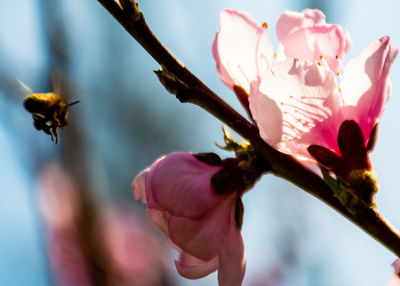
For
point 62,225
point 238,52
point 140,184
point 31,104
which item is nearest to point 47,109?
point 31,104

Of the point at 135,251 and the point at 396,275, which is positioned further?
the point at 135,251

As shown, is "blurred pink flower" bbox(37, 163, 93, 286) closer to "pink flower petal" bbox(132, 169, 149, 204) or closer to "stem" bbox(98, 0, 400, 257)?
"pink flower petal" bbox(132, 169, 149, 204)

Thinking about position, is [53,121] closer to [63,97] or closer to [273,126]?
[63,97]

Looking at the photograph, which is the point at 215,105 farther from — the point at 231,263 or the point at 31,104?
the point at 31,104

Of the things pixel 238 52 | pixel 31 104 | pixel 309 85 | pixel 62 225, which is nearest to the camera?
pixel 309 85

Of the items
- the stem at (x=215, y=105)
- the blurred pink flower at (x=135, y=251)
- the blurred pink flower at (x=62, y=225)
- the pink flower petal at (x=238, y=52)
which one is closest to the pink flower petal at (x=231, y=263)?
the stem at (x=215, y=105)

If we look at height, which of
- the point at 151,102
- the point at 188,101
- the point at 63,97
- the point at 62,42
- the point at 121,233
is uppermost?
the point at 62,42

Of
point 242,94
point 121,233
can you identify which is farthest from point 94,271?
point 242,94
